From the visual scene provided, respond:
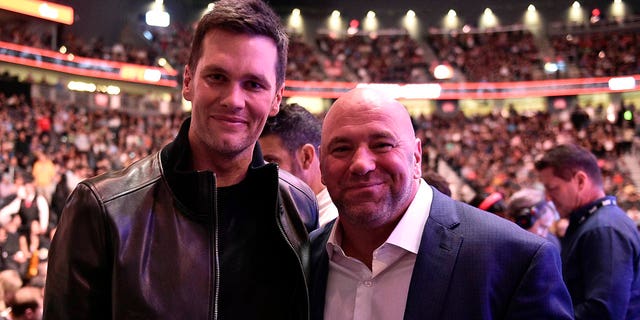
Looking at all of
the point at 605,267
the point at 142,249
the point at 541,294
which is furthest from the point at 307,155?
the point at 541,294

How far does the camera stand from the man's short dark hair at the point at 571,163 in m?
3.73

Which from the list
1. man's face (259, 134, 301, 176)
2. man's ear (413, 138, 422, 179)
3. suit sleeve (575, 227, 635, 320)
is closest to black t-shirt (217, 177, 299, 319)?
man's ear (413, 138, 422, 179)

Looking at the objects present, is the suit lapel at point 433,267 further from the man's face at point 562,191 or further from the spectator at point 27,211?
the spectator at point 27,211

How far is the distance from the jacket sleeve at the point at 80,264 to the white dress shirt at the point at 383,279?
673mm

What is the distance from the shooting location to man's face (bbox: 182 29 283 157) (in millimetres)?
1886

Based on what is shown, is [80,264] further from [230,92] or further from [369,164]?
[369,164]

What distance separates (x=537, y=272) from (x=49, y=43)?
90.0 ft

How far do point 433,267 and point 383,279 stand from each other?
166 millimetres

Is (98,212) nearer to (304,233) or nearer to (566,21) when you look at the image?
(304,233)

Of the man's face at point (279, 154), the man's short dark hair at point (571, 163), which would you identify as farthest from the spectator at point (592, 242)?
the man's face at point (279, 154)

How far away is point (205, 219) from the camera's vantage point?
1817mm

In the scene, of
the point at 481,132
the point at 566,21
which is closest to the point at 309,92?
the point at 481,132

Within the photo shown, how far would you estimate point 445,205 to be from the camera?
6.42 feet

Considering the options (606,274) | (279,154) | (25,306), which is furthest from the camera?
(25,306)
